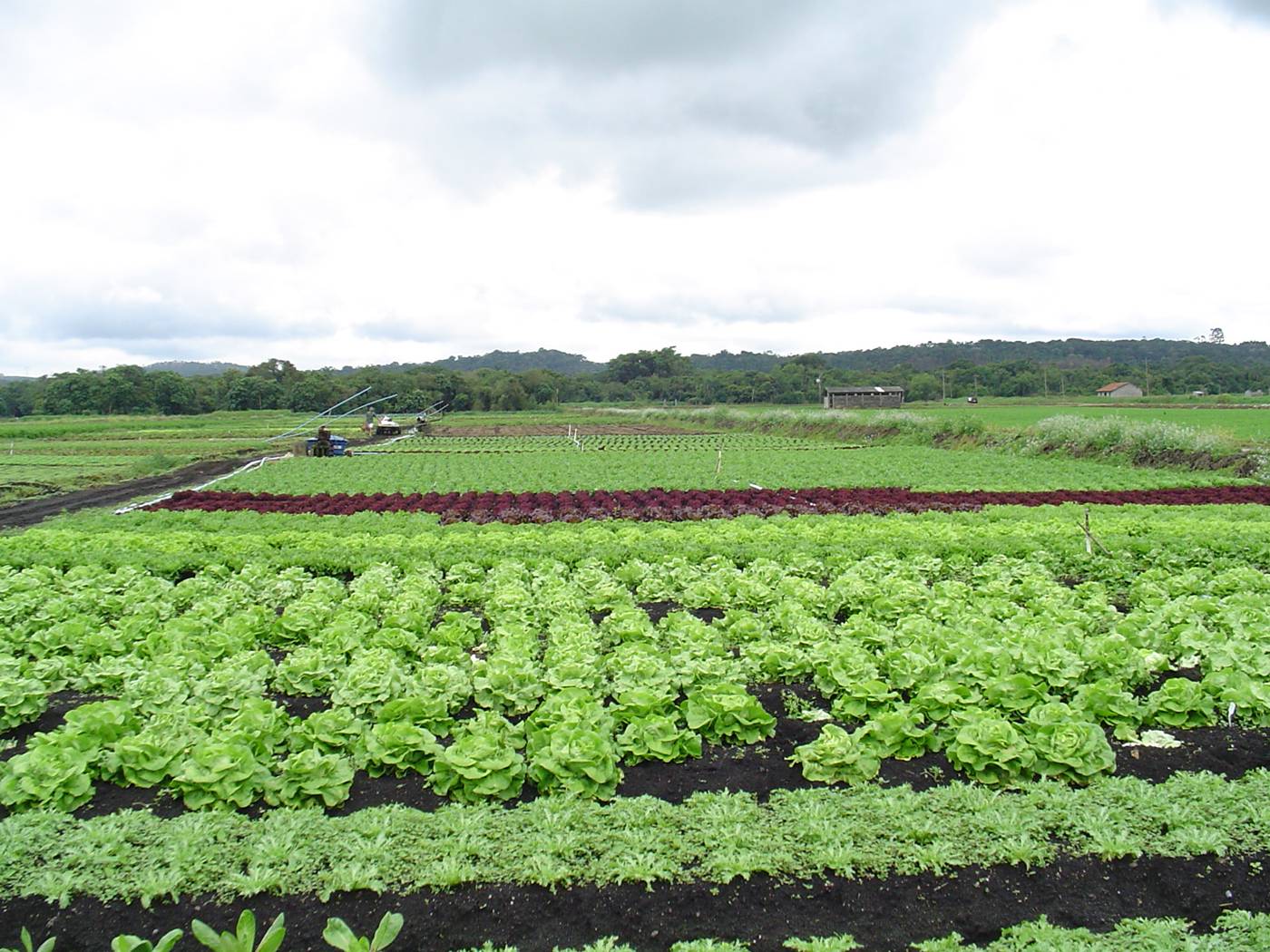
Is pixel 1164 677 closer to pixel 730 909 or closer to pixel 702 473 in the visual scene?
pixel 730 909

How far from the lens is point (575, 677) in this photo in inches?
286

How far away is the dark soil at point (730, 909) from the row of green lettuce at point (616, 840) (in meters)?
0.08

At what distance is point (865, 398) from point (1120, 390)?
4089 cm

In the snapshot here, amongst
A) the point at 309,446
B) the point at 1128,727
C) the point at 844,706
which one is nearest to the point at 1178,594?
the point at 1128,727

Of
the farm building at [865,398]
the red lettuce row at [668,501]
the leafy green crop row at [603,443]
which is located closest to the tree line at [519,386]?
the farm building at [865,398]

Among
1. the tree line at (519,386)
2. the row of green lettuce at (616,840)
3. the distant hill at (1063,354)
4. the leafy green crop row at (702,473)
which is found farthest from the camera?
the distant hill at (1063,354)

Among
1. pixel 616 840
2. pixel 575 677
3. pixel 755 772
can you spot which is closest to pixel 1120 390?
pixel 575 677

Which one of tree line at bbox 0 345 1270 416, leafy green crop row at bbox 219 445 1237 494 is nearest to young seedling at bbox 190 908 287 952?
leafy green crop row at bbox 219 445 1237 494

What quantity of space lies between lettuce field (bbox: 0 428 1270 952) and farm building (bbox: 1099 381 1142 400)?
113 meters

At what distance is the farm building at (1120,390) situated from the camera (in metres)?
110

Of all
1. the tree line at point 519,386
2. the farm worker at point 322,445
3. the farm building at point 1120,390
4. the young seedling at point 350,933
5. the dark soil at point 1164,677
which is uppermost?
the tree line at point 519,386

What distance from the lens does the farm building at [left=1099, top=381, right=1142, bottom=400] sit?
11018cm

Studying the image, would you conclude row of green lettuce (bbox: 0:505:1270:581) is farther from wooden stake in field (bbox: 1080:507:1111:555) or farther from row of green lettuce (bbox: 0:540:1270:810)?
row of green lettuce (bbox: 0:540:1270:810)

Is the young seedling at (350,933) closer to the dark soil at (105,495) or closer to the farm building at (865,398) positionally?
the dark soil at (105,495)
